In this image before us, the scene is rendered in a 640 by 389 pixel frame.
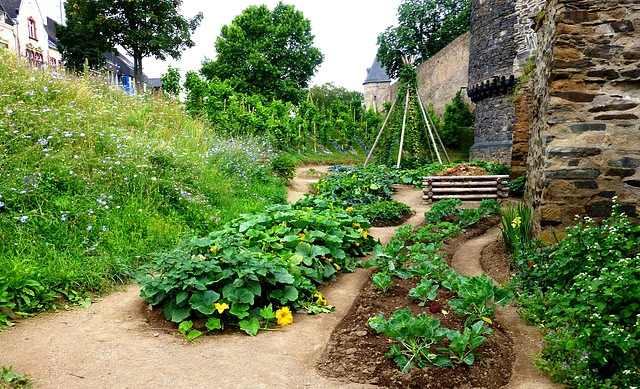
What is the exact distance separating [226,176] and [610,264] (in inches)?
284

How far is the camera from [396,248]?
4547 mm

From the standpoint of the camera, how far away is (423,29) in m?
31.6

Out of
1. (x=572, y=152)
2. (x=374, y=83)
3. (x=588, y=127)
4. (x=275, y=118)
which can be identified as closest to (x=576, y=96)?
(x=588, y=127)

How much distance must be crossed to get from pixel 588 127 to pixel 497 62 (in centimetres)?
1336

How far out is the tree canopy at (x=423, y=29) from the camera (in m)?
30.0

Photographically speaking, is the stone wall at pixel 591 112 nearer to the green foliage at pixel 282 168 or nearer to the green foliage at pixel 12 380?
the green foliage at pixel 12 380

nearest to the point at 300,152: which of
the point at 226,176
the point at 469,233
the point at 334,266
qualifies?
the point at 226,176

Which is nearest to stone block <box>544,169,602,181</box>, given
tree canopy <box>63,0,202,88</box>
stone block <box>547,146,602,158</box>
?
stone block <box>547,146,602,158</box>

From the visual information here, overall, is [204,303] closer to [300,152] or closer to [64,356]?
Answer: [64,356]

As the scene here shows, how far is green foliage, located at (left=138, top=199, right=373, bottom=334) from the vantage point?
332 centimetres

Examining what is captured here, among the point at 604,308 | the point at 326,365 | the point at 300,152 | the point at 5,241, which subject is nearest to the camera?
the point at 604,308

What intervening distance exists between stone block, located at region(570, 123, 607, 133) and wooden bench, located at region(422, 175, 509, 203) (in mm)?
5432

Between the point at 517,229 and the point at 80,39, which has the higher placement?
the point at 80,39

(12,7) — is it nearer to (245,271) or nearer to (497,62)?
(497,62)
